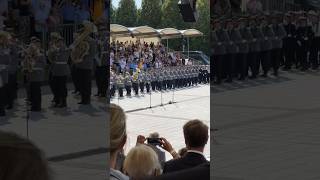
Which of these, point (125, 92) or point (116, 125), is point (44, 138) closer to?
point (116, 125)

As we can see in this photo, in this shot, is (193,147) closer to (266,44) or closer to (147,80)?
(266,44)

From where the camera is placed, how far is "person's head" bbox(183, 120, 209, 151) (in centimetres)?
236

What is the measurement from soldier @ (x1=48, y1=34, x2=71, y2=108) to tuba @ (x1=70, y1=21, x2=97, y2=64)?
0.03m

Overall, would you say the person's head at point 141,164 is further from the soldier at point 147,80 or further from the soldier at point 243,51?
the soldier at point 147,80

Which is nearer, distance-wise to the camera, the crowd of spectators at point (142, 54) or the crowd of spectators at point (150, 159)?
the crowd of spectators at point (150, 159)

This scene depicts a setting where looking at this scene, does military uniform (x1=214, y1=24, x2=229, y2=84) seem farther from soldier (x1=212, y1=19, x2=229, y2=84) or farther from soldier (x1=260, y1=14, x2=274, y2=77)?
soldier (x1=260, y1=14, x2=274, y2=77)

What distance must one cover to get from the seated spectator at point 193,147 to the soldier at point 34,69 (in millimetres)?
887

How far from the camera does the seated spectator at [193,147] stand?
2311 mm

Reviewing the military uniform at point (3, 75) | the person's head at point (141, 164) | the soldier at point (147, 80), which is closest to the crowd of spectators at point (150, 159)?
the person's head at point (141, 164)

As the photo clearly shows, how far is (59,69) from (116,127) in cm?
35

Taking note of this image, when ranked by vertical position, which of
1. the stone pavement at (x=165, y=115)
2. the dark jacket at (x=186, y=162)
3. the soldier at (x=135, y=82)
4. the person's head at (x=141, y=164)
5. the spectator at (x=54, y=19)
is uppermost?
the spectator at (x=54, y=19)

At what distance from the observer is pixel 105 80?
181 cm

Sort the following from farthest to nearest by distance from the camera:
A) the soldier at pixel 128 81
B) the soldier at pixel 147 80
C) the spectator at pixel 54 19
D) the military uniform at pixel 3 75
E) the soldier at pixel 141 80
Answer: the soldier at pixel 147 80 < the soldier at pixel 141 80 < the soldier at pixel 128 81 < the spectator at pixel 54 19 < the military uniform at pixel 3 75

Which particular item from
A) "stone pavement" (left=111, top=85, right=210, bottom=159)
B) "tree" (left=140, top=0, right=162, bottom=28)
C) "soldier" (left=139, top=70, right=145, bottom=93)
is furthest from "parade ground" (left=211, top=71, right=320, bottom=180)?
"soldier" (left=139, top=70, right=145, bottom=93)
